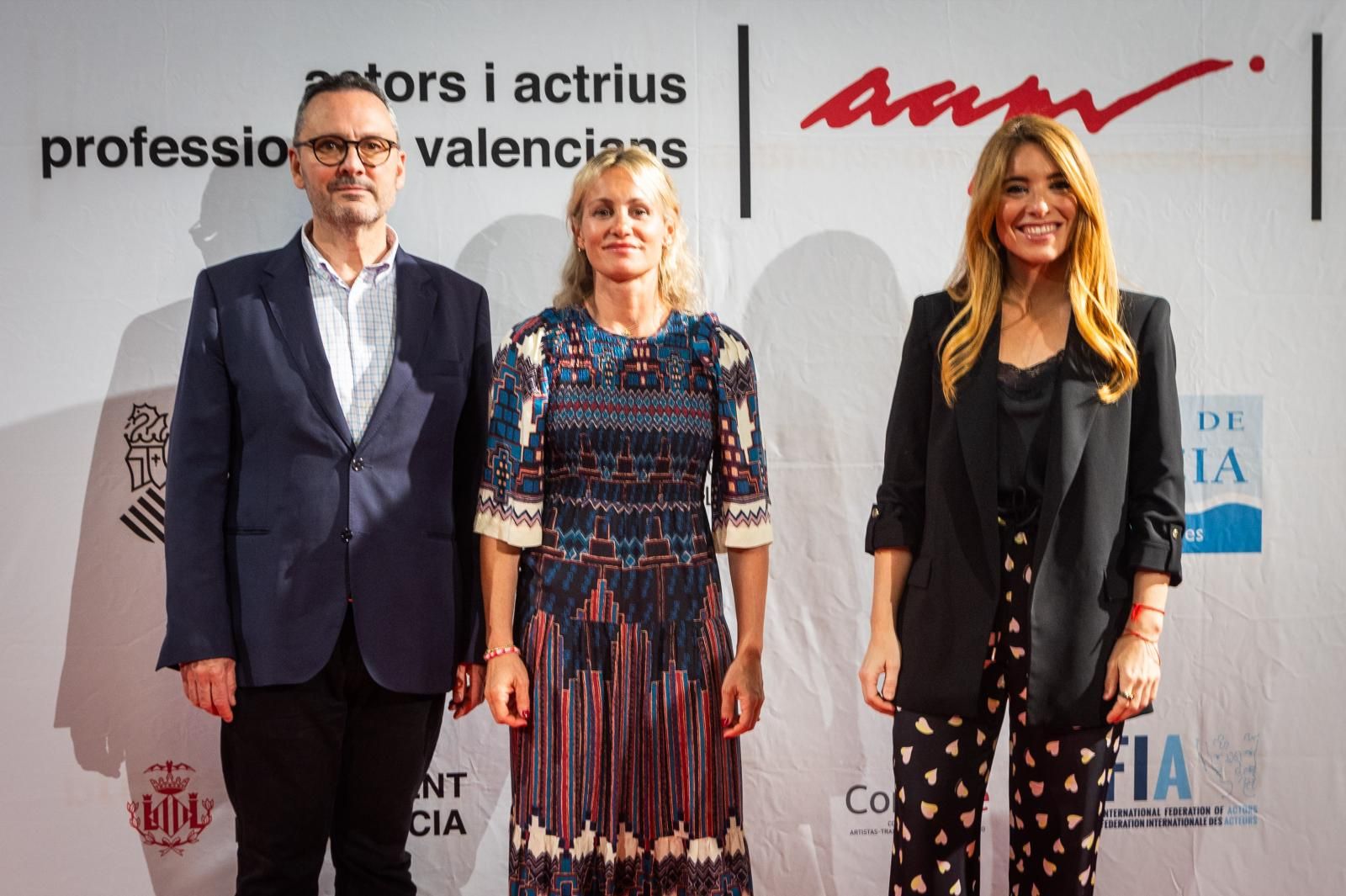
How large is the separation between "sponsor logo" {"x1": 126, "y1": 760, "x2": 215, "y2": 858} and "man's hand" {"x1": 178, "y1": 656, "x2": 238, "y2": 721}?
0.79 meters

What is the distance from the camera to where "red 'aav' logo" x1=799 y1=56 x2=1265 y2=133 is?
2877mm

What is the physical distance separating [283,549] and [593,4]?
1.52 m

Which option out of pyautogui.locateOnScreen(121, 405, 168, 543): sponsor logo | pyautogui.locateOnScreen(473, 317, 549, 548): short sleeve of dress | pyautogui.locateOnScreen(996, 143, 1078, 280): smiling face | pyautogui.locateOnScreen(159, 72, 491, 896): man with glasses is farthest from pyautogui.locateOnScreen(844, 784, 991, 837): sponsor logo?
pyautogui.locateOnScreen(121, 405, 168, 543): sponsor logo

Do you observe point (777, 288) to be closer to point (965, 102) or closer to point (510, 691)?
point (965, 102)

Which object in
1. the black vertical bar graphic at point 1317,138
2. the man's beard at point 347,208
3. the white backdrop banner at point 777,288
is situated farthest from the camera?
the black vertical bar graphic at point 1317,138

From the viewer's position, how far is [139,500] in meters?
2.83

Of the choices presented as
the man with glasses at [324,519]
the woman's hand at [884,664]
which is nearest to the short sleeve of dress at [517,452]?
the man with glasses at [324,519]

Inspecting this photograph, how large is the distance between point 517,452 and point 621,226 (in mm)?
460

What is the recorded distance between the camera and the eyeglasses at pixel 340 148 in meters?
2.26

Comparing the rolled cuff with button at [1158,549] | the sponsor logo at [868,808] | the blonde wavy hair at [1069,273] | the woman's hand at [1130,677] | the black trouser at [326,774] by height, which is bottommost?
the sponsor logo at [868,808]

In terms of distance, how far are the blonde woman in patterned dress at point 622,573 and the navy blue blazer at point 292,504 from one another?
Answer: 153mm

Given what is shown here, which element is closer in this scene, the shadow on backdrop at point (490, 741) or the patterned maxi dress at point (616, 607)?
the patterned maxi dress at point (616, 607)

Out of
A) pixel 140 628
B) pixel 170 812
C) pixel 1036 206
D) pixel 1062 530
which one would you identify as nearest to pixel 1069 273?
pixel 1036 206

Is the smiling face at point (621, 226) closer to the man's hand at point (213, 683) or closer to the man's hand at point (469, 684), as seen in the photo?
the man's hand at point (469, 684)
